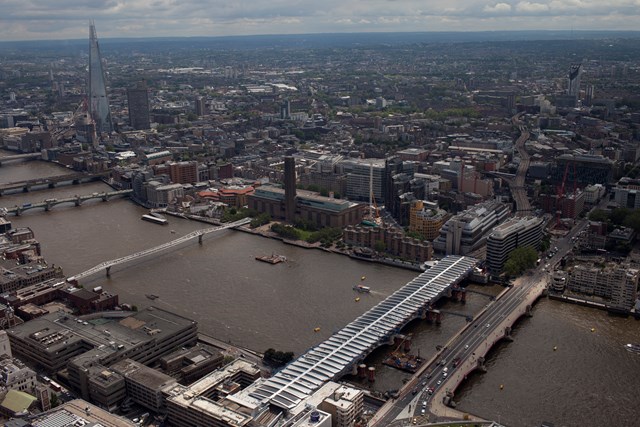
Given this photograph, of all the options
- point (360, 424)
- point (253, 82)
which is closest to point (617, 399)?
point (360, 424)

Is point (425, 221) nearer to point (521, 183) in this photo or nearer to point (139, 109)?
point (521, 183)

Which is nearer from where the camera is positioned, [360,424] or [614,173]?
[360,424]

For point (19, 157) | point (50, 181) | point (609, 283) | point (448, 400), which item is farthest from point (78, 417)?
point (19, 157)

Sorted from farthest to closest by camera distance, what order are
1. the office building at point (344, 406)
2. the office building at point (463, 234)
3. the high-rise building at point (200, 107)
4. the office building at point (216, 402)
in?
1. the high-rise building at point (200, 107)
2. the office building at point (463, 234)
3. the office building at point (344, 406)
4. the office building at point (216, 402)

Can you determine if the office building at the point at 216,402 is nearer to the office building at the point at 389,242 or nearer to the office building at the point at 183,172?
the office building at the point at 389,242

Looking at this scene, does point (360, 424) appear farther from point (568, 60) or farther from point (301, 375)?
point (568, 60)

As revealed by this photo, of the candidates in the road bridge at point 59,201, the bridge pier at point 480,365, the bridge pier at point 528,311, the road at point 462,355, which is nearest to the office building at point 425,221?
the road at point 462,355
